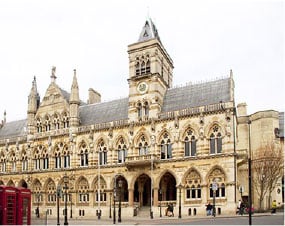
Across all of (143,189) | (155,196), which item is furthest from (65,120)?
(155,196)

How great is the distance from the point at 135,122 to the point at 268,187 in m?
17.8

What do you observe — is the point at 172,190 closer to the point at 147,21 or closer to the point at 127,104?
the point at 127,104

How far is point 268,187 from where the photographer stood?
167 ft

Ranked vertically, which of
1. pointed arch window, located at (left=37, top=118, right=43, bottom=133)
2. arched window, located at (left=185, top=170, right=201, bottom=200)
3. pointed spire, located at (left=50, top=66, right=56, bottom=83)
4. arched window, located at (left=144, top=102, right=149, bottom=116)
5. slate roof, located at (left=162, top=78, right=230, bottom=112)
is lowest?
arched window, located at (left=185, top=170, right=201, bottom=200)

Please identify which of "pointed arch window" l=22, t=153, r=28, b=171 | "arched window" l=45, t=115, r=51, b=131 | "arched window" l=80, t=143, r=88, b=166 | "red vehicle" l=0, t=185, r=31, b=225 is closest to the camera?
"red vehicle" l=0, t=185, r=31, b=225

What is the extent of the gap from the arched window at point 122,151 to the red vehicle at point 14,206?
2884cm

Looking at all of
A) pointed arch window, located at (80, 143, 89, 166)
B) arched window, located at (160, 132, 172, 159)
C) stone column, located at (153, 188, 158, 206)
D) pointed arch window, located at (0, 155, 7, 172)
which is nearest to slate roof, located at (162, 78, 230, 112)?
arched window, located at (160, 132, 172, 159)

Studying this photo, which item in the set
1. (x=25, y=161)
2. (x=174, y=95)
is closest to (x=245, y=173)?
(x=174, y=95)

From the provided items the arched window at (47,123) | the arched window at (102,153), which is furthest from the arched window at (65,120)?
the arched window at (102,153)

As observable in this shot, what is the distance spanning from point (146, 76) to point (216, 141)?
40.5 feet

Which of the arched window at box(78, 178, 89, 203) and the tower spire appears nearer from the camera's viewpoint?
the arched window at box(78, 178, 89, 203)

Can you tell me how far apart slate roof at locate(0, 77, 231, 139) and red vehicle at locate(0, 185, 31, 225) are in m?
29.2

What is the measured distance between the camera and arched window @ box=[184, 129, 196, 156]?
48844mm

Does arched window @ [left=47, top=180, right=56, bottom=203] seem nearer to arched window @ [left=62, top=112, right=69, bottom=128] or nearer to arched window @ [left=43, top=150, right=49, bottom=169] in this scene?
arched window @ [left=43, top=150, right=49, bottom=169]
